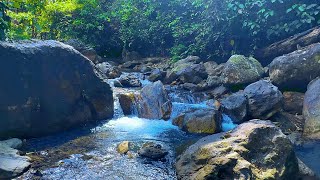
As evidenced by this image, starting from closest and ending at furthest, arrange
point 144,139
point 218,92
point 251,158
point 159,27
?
1. point 251,158
2. point 144,139
3. point 218,92
4. point 159,27

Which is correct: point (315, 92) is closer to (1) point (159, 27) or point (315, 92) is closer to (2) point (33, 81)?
(2) point (33, 81)

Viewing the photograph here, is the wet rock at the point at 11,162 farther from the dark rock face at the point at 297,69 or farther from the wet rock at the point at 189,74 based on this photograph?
the dark rock face at the point at 297,69

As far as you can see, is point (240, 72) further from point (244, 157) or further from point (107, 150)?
point (244, 157)

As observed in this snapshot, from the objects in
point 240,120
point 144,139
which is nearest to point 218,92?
point 240,120

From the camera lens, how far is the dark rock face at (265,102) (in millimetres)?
8438

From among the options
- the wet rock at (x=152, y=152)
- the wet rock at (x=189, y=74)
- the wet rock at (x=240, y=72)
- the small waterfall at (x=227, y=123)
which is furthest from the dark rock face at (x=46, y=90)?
the wet rock at (x=240, y=72)

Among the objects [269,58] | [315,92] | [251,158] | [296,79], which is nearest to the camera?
[251,158]

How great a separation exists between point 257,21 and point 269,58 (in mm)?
1663

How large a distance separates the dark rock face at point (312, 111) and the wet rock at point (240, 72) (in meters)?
2.30

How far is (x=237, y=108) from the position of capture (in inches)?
338

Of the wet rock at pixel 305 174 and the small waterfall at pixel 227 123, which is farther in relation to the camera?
the small waterfall at pixel 227 123

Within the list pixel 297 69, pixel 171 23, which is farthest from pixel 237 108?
pixel 171 23

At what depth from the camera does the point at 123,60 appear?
61.0 feet

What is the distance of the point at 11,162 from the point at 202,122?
458 cm
